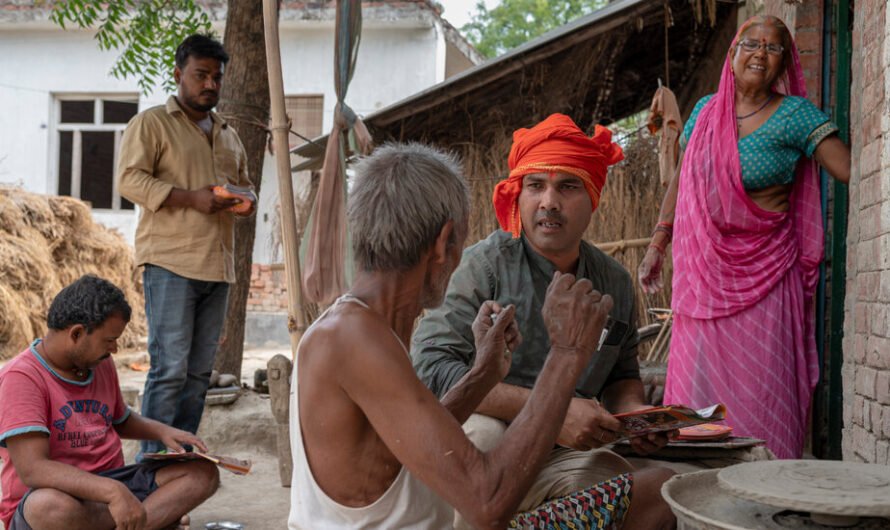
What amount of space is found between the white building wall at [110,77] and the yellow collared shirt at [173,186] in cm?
1020

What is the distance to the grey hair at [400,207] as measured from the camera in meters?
1.87

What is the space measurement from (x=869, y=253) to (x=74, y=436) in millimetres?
2989

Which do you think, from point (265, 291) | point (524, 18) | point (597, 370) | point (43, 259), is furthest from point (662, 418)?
point (524, 18)

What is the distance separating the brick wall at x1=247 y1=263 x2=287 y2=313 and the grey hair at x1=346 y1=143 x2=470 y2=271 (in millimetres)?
12586

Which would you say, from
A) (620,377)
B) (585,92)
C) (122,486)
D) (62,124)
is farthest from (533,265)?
(62,124)

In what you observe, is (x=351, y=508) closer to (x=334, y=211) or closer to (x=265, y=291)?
(x=334, y=211)

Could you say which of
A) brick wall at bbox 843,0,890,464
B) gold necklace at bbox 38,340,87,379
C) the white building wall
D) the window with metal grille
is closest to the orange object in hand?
gold necklace at bbox 38,340,87,379

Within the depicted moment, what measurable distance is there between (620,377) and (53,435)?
6.80ft

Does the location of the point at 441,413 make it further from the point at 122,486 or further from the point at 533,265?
the point at 122,486

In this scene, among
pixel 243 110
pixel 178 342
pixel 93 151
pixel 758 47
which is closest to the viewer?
pixel 758 47

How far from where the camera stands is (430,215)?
6.15 feet

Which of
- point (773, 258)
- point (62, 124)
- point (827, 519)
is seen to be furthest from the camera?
point (62, 124)

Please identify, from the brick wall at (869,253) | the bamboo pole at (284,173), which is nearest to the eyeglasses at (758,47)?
the brick wall at (869,253)

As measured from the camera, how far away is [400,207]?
6.12 ft
